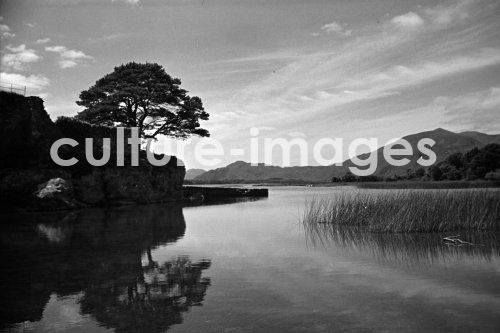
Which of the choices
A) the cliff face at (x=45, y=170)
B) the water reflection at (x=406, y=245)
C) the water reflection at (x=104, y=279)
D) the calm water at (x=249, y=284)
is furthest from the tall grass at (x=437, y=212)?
the cliff face at (x=45, y=170)

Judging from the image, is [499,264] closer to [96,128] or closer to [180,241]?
[180,241]

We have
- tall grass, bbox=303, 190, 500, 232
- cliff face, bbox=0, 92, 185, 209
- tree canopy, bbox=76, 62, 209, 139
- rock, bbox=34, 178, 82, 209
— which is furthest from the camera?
tree canopy, bbox=76, 62, 209, 139

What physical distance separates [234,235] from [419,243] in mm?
6540

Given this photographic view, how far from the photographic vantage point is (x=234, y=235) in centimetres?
1492

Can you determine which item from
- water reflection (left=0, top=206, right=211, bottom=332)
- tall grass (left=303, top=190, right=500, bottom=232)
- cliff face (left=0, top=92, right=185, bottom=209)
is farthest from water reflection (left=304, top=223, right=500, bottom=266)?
cliff face (left=0, top=92, right=185, bottom=209)

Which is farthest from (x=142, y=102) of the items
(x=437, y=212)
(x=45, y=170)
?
(x=437, y=212)

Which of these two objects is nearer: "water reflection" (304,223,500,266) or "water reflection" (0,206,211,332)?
"water reflection" (0,206,211,332)

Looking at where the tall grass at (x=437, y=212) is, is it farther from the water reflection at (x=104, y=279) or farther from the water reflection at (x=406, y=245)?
the water reflection at (x=104, y=279)

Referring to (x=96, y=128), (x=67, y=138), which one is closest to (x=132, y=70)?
(x=96, y=128)

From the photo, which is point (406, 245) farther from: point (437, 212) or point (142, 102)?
point (142, 102)

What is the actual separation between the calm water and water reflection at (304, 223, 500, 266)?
0.03 meters

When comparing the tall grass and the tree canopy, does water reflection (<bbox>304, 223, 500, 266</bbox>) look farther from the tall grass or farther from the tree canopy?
the tree canopy

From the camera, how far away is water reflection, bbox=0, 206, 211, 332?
5.95 m

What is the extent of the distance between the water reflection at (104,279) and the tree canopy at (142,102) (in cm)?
2419
